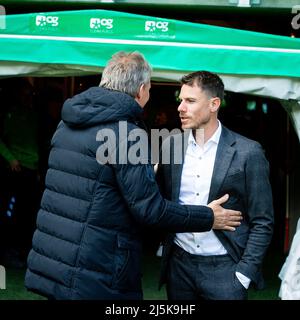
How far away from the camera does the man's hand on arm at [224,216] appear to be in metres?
2.97

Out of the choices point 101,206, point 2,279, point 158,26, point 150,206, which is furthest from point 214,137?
point 2,279

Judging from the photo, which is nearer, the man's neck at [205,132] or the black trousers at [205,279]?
the black trousers at [205,279]

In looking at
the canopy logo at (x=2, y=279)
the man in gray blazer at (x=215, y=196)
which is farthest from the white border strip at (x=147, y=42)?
the canopy logo at (x=2, y=279)

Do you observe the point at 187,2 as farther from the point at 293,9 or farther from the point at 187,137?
the point at 187,137

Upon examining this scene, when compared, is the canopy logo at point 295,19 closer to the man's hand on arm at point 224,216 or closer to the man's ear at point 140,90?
the man's hand on arm at point 224,216

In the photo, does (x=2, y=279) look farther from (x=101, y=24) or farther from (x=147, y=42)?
(x=147, y=42)

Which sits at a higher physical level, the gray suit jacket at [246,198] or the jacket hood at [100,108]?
the jacket hood at [100,108]

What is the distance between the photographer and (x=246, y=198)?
3125 mm

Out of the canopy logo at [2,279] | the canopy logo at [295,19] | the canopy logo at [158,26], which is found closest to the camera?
the canopy logo at [158,26]

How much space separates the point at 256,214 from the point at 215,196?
237 millimetres

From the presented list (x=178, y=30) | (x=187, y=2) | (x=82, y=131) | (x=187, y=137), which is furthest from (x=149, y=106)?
(x=82, y=131)

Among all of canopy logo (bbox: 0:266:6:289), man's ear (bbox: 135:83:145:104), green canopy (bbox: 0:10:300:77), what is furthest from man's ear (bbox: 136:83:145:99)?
canopy logo (bbox: 0:266:6:289)

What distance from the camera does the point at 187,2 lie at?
6184 millimetres
